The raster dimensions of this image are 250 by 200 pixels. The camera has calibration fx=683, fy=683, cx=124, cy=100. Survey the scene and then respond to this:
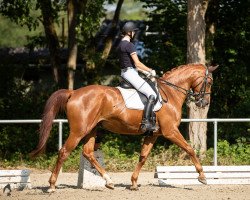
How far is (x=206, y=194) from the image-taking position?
481 inches

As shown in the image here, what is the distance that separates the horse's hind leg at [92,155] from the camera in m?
12.5

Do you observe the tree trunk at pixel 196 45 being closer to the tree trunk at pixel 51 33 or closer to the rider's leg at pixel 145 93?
the rider's leg at pixel 145 93

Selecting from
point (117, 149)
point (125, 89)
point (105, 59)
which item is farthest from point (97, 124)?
point (105, 59)


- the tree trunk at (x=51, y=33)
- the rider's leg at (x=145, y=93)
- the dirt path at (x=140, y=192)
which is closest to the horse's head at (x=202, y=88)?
the rider's leg at (x=145, y=93)

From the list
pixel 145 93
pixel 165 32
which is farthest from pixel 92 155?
pixel 165 32

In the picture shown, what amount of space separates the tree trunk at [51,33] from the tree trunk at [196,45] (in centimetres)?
629

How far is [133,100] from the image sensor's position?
41.9ft

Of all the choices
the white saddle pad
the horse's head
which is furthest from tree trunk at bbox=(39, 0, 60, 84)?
the white saddle pad

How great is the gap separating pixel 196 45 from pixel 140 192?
6.85 m

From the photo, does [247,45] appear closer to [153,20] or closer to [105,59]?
[153,20]

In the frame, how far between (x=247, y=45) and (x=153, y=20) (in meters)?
3.51

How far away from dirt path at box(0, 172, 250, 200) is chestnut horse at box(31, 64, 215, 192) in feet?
0.94

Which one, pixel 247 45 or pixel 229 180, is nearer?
pixel 229 180

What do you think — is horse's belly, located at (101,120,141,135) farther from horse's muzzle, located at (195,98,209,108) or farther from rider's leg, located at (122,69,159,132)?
horse's muzzle, located at (195,98,209,108)
